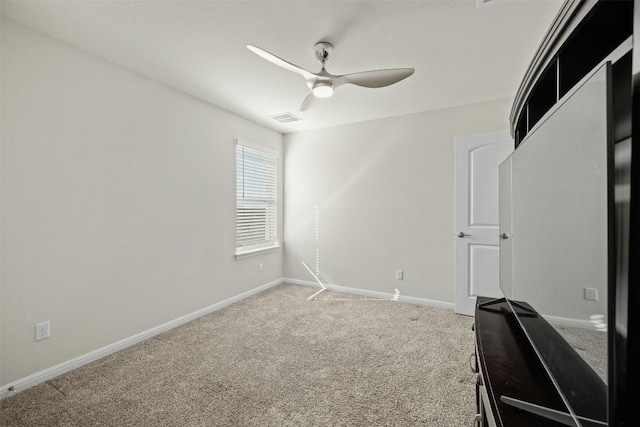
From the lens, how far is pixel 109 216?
8.27 feet

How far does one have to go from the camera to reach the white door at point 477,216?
323 cm

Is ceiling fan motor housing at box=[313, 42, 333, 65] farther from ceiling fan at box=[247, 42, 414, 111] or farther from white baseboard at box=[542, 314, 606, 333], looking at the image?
white baseboard at box=[542, 314, 606, 333]

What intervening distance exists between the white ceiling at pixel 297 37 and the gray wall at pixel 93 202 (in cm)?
30

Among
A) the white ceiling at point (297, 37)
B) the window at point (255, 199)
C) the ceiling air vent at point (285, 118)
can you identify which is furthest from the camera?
the window at point (255, 199)

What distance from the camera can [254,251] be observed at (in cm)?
417

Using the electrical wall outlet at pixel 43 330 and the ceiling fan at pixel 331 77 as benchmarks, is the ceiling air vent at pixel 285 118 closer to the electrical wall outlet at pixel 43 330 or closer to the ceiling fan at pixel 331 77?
the ceiling fan at pixel 331 77

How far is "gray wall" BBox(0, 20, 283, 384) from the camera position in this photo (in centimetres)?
200

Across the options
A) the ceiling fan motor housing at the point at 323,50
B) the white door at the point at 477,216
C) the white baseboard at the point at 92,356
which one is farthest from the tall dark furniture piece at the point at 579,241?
the white baseboard at the point at 92,356

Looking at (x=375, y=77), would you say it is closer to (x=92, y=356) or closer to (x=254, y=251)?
Result: (x=254, y=251)

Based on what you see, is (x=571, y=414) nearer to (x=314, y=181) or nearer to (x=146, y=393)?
(x=146, y=393)

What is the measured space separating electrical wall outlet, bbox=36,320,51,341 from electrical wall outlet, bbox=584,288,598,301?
10.0 ft

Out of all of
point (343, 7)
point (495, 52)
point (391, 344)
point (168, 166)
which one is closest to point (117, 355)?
point (168, 166)

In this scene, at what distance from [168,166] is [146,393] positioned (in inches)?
80.8

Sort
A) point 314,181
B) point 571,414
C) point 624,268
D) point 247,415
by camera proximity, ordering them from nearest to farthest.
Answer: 1. point 624,268
2. point 571,414
3. point 247,415
4. point 314,181
